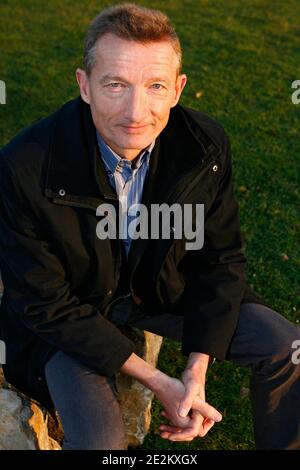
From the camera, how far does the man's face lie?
2975mm

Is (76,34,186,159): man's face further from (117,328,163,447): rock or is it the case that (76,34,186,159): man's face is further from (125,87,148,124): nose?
(117,328,163,447): rock

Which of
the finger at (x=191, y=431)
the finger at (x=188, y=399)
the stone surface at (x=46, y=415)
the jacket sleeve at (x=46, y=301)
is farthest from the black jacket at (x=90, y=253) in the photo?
the finger at (x=191, y=431)

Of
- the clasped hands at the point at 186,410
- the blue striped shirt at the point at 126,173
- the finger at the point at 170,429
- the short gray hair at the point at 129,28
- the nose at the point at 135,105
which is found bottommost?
the finger at the point at 170,429

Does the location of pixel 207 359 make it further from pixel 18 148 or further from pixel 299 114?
pixel 299 114

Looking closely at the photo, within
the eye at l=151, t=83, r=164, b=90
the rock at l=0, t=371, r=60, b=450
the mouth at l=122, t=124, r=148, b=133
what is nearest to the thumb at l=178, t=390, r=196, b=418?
the rock at l=0, t=371, r=60, b=450

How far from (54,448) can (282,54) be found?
315 inches

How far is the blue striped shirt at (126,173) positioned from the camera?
3303 mm

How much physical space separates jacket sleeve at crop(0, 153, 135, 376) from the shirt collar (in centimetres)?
46

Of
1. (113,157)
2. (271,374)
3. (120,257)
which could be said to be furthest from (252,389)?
(113,157)

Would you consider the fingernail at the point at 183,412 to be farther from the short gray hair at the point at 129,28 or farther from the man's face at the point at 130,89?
the short gray hair at the point at 129,28

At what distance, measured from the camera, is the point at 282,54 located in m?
9.98

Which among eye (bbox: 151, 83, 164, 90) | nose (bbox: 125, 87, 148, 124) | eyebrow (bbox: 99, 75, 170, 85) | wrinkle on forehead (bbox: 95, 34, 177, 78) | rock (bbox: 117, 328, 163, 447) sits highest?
wrinkle on forehead (bbox: 95, 34, 177, 78)

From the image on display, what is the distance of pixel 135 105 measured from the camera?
3037 mm

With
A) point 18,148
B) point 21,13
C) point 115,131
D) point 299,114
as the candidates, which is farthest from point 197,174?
point 21,13
